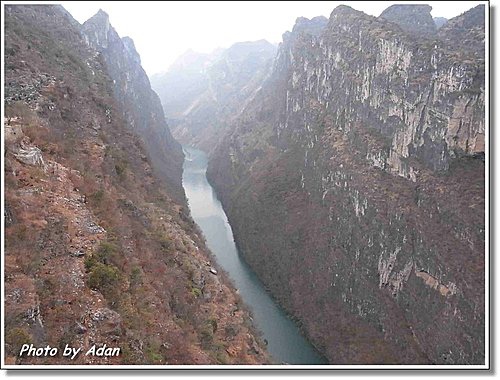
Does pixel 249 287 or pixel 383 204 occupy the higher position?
pixel 383 204

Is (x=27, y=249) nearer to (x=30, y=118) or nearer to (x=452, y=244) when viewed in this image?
(x=30, y=118)

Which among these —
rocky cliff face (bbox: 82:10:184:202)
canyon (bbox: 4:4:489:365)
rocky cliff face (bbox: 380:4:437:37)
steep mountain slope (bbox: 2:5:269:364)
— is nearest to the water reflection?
canyon (bbox: 4:4:489:365)

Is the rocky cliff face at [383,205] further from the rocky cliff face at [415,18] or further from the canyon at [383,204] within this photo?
the rocky cliff face at [415,18]

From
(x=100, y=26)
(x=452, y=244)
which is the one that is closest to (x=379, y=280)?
(x=452, y=244)

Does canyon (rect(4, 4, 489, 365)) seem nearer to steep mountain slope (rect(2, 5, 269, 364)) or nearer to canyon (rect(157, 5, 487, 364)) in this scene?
steep mountain slope (rect(2, 5, 269, 364))

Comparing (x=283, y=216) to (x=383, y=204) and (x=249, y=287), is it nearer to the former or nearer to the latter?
(x=249, y=287)

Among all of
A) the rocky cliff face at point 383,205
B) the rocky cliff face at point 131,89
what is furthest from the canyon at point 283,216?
the rocky cliff face at point 131,89

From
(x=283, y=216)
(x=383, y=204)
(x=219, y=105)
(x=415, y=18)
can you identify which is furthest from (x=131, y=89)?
(x=219, y=105)

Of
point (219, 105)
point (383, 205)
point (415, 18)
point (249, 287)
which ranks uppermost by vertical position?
point (415, 18)
